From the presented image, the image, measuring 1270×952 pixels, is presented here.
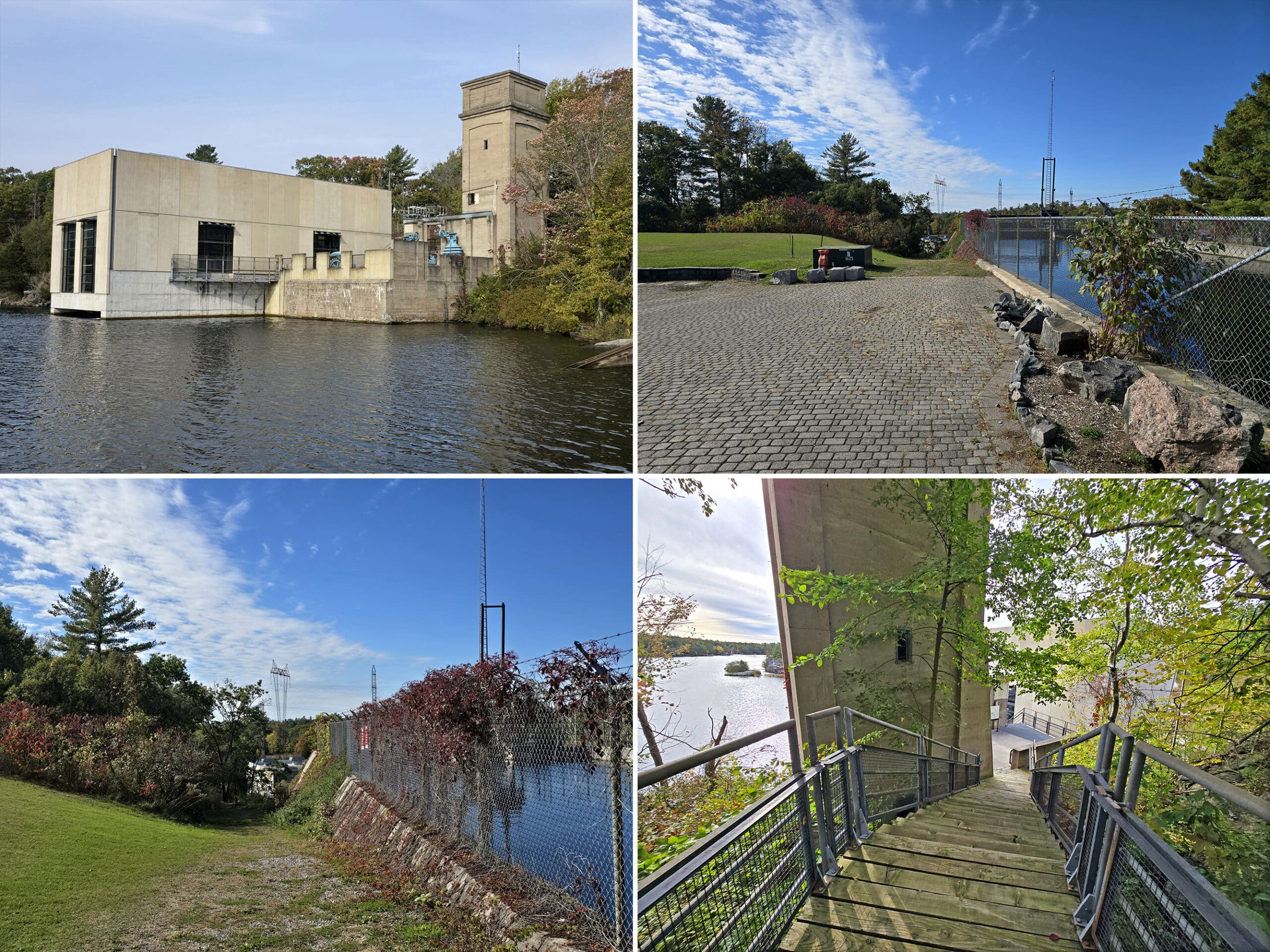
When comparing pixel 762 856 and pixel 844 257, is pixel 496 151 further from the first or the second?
pixel 762 856

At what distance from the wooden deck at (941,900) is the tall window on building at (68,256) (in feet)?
125

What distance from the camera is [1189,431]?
584 centimetres

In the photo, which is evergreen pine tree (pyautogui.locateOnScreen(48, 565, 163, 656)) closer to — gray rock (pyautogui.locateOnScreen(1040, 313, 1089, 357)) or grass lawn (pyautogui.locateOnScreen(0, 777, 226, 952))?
grass lawn (pyautogui.locateOnScreen(0, 777, 226, 952))

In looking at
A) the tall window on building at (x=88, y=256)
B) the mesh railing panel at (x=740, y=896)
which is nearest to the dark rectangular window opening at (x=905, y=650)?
the mesh railing panel at (x=740, y=896)

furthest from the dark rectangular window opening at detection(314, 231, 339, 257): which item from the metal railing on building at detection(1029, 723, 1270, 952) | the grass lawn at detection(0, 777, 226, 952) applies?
the metal railing on building at detection(1029, 723, 1270, 952)

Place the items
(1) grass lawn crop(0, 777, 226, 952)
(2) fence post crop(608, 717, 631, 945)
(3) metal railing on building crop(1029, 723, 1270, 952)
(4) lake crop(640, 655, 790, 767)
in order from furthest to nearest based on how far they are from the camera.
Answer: (4) lake crop(640, 655, 790, 767), (1) grass lawn crop(0, 777, 226, 952), (2) fence post crop(608, 717, 631, 945), (3) metal railing on building crop(1029, 723, 1270, 952)

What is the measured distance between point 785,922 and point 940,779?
Answer: 6.21m

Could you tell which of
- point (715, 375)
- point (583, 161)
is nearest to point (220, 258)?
point (583, 161)

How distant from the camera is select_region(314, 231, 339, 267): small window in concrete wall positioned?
35969 mm

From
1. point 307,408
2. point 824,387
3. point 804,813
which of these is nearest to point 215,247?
point 307,408

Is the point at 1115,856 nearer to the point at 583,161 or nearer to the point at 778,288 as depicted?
the point at 778,288

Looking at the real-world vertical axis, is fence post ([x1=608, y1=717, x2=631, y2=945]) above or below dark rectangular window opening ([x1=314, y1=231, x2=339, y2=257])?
below

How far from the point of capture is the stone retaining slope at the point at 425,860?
16.6 ft

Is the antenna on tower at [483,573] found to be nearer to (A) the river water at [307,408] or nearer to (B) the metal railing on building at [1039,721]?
(A) the river water at [307,408]
